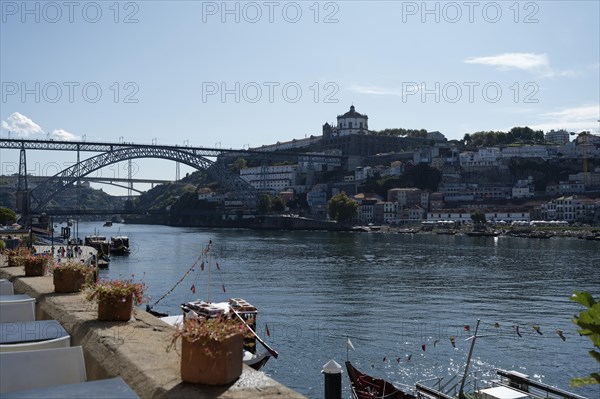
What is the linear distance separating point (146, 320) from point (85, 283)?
1.60 meters

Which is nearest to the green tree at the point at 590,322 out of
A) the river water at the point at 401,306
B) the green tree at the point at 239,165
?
the river water at the point at 401,306

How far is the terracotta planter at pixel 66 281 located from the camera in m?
5.62

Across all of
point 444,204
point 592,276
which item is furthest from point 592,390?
point 444,204

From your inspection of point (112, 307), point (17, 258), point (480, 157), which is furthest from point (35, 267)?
point (480, 157)

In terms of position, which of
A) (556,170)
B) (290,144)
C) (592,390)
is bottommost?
(592,390)

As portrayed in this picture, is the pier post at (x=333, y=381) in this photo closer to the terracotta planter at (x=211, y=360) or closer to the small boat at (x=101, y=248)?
the terracotta planter at (x=211, y=360)

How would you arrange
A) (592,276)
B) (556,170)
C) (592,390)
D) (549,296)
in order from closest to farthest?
(592,390) → (549,296) → (592,276) → (556,170)

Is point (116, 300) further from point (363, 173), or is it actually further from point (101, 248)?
point (363, 173)

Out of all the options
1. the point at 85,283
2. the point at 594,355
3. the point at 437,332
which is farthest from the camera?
the point at 437,332

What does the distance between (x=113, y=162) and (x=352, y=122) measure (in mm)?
52873

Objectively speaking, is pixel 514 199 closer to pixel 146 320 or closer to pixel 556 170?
pixel 556 170

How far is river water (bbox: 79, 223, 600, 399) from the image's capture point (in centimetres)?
1130

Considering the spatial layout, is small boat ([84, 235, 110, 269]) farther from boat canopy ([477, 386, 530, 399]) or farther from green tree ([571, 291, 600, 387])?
green tree ([571, 291, 600, 387])

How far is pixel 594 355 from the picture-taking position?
2195mm
